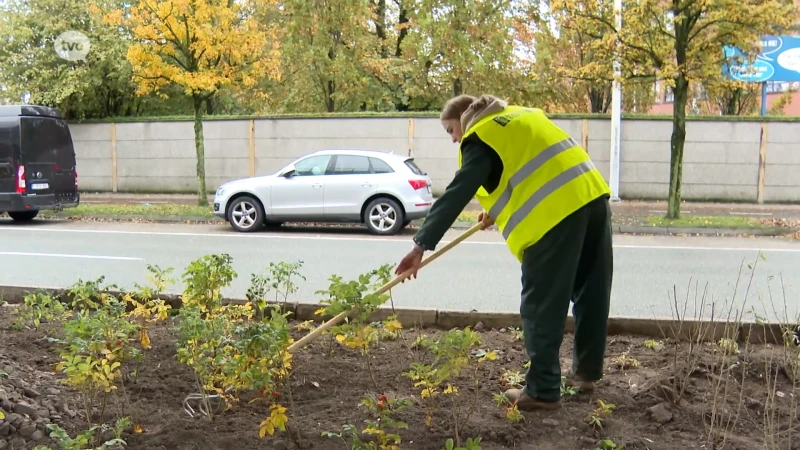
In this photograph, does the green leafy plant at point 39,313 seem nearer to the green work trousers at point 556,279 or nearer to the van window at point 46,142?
the green work trousers at point 556,279

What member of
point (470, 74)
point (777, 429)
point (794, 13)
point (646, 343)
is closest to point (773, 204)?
point (794, 13)

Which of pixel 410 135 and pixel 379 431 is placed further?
pixel 410 135

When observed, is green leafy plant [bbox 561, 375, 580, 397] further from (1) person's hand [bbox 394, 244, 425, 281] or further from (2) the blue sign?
(2) the blue sign

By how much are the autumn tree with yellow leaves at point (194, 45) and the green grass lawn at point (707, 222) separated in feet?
29.6

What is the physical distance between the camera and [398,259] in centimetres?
952

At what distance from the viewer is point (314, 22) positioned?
61.7 feet

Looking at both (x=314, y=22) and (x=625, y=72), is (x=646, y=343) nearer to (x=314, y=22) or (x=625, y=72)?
(x=625, y=72)

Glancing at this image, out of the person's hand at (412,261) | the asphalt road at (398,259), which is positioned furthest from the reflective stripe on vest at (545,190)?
the asphalt road at (398,259)

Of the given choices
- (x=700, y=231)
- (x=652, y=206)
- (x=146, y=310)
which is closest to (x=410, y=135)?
(x=652, y=206)

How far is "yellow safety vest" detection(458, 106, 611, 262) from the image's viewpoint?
10.8 feet

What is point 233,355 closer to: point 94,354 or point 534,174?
point 94,354

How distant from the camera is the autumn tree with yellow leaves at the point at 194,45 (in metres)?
13.9

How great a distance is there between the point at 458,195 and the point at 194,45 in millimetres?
12324

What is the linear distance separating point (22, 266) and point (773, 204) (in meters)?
16.6
